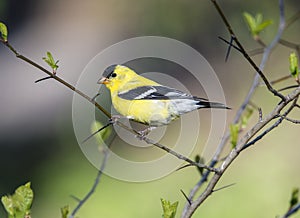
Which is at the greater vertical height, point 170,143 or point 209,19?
point 209,19

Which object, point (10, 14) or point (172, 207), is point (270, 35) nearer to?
point (10, 14)

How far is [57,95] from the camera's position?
739 centimetres

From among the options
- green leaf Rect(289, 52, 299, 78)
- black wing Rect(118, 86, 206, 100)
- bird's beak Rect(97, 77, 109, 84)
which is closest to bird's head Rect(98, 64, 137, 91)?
bird's beak Rect(97, 77, 109, 84)

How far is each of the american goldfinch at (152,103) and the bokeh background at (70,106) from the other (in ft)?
8.29

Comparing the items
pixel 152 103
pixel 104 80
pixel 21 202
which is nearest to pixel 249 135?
pixel 21 202

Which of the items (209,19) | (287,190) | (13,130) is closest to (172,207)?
(287,190)

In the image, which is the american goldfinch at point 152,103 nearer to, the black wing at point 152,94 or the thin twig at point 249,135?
the black wing at point 152,94

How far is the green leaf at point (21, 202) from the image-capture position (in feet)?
4.30

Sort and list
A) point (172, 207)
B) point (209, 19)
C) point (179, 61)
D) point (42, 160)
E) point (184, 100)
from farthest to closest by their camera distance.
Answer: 1. point (209, 19)
2. point (179, 61)
3. point (42, 160)
4. point (184, 100)
5. point (172, 207)

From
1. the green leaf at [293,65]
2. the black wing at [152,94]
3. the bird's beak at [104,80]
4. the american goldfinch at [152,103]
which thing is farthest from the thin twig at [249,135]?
the bird's beak at [104,80]

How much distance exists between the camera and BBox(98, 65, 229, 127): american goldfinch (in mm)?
2273

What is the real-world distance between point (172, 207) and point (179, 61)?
610cm

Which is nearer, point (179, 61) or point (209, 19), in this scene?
point (179, 61)

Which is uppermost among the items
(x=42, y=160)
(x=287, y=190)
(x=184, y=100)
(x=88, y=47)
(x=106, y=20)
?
(x=106, y=20)
